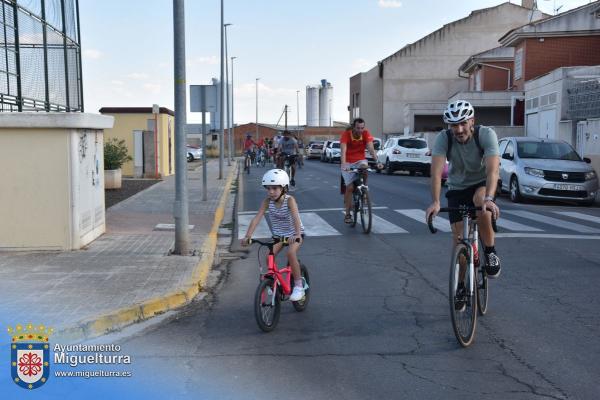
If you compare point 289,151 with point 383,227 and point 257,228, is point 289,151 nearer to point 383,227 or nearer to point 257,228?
point 257,228

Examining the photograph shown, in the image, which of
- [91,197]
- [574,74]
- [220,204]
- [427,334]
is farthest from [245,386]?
[574,74]

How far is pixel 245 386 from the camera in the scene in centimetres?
472

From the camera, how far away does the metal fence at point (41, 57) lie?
9273mm

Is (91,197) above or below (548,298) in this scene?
above

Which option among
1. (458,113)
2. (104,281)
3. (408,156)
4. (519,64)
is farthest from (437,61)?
(458,113)

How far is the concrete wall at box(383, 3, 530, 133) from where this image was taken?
61134mm

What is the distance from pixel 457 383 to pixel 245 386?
140cm

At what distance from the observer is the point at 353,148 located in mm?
11922

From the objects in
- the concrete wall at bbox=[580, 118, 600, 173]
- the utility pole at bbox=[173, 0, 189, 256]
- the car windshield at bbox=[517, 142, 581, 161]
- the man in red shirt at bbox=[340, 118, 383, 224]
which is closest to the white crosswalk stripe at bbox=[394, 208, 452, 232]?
the man in red shirt at bbox=[340, 118, 383, 224]

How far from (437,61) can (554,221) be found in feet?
170

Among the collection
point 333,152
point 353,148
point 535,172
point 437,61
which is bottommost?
point 333,152

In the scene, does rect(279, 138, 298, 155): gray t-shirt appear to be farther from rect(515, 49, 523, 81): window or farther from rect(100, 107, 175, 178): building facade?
rect(515, 49, 523, 81): window

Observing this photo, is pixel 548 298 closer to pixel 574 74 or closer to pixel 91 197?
pixel 91 197

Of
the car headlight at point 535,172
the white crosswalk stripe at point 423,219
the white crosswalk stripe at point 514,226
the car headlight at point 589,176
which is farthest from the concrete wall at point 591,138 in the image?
the white crosswalk stripe at point 514,226
